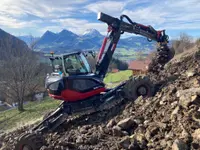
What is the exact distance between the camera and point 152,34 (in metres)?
9.70

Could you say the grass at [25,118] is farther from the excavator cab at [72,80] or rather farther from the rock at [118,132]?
the rock at [118,132]

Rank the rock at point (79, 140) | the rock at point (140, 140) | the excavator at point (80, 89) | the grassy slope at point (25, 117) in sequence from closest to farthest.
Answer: the rock at point (140, 140) → the rock at point (79, 140) → the excavator at point (80, 89) → the grassy slope at point (25, 117)

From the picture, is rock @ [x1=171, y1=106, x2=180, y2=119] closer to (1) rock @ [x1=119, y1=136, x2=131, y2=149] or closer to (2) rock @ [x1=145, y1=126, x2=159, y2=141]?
(2) rock @ [x1=145, y1=126, x2=159, y2=141]

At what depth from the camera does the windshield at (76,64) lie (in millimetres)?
8156

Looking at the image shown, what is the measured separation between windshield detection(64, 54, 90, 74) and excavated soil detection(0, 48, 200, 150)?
5.32 ft

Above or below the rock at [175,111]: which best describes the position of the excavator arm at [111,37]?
above

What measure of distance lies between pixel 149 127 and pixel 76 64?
11.8 ft

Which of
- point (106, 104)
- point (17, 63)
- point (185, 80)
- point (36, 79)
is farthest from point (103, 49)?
point (36, 79)

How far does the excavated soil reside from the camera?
16.1 ft

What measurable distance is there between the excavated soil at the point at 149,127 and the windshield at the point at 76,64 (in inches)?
63.8

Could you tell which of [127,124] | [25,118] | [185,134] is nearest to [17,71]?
[25,118]

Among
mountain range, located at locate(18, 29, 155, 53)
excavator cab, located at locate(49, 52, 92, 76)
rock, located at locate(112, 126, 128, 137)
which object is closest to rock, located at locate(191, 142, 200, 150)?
rock, located at locate(112, 126, 128, 137)

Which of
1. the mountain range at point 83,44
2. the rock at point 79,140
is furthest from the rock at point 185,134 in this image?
the mountain range at point 83,44

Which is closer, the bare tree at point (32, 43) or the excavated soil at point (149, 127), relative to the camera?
the excavated soil at point (149, 127)
